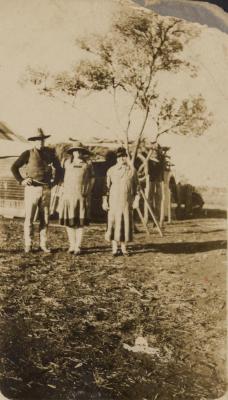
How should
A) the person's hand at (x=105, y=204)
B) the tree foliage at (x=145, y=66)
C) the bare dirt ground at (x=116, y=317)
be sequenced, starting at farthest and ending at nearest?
the person's hand at (x=105, y=204) < the tree foliage at (x=145, y=66) < the bare dirt ground at (x=116, y=317)

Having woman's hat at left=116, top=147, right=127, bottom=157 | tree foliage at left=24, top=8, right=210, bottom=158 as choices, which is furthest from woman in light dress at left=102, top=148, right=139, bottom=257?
tree foliage at left=24, top=8, right=210, bottom=158

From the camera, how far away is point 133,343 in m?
1.74

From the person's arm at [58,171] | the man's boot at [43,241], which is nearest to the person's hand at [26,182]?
the person's arm at [58,171]

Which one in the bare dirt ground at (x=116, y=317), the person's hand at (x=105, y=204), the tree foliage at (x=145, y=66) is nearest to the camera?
the bare dirt ground at (x=116, y=317)

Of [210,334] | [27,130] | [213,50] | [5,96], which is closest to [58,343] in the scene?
[210,334]

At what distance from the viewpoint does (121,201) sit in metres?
1.88

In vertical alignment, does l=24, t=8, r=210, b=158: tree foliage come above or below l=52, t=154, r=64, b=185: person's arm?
above

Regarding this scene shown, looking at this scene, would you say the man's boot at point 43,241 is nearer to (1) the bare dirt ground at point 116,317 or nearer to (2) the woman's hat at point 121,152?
(1) the bare dirt ground at point 116,317

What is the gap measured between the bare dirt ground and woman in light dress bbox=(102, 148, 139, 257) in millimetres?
49

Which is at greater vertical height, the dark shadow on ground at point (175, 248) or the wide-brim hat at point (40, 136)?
the wide-brim hat at point (40, 136)

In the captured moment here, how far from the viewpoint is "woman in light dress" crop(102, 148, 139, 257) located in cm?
184

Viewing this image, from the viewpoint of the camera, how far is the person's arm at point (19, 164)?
1.93 m

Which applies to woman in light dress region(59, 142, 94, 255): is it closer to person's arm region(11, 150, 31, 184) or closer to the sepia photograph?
the sepia photograph

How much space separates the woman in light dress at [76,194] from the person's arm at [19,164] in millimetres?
188
